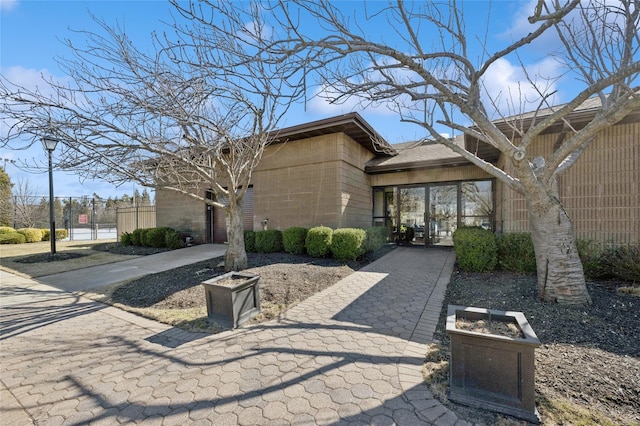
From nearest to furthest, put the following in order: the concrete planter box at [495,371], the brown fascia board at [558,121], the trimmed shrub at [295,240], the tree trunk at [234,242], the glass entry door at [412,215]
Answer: the concrete planter box at [495,371] → the brown fascia board at [558,121] → the tree trunk at [234,242] → the trimmed shrub at [295,240] → the glass entry door at [412,215]

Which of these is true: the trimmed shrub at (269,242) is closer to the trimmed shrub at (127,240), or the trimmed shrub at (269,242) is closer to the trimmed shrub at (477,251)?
the trimmed shrub at (477,251)

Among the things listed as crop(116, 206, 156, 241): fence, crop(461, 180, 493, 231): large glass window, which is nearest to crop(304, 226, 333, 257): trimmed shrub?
crop(461, 180, 493, 231): large glass window

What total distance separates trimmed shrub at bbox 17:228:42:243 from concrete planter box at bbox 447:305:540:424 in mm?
23641

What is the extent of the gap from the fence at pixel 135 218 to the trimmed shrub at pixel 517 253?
1734 cm

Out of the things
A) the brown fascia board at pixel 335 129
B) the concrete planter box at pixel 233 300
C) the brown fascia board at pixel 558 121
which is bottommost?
the concrete planter box at pixel 233 300

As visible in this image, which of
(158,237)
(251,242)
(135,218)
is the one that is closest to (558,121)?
(251,242)

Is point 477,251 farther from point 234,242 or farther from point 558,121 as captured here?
point 234,242

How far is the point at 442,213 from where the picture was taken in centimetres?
1142

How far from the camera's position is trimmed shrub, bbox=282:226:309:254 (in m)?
8.95

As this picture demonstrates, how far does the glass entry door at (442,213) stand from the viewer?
11227 millimetres

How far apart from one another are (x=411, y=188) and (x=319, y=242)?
232 inches

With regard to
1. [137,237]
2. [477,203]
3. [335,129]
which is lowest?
[137,237]

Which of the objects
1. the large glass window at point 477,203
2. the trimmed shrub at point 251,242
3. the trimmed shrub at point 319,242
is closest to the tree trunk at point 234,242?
the trimmed shrub at point 319,242

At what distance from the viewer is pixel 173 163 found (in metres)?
6.35
